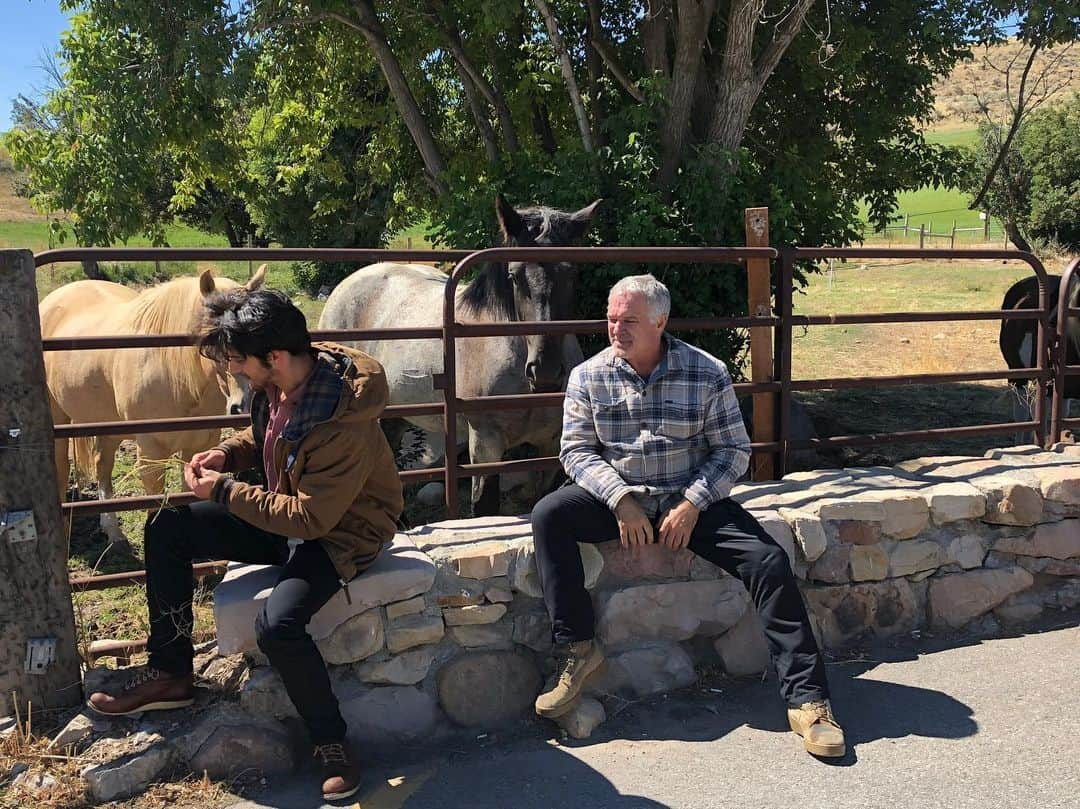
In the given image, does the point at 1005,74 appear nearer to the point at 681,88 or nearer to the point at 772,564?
the point at 681,88

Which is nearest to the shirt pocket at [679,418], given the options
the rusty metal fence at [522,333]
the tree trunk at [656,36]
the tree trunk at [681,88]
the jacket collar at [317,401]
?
the rusty metal fence at [522,333]

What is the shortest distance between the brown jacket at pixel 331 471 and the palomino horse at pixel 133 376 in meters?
1.55

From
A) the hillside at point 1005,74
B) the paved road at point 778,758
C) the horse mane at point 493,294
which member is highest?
the hillside at point 1005,74

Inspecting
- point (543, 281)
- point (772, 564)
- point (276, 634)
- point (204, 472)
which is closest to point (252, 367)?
point (204, 472)

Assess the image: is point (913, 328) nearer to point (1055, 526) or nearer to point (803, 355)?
point (803, 355)

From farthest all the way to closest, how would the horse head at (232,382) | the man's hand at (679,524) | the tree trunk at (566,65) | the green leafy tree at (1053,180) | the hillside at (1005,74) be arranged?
the green leafy tree at (1053,180) → the hillside at (1005,74) → the tree trunk at (566,65) → the horse head at (232,382) → the man's hand at (679,524)

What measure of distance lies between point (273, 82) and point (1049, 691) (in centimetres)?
993

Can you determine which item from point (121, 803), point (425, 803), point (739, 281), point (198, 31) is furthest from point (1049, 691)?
point (198, 31)

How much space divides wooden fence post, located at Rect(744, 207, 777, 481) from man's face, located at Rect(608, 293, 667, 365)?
136 centimetres

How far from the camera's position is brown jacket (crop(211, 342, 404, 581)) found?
9.46 feet

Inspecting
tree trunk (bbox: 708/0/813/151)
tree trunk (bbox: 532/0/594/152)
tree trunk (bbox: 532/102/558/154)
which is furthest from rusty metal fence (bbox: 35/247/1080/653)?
tree trunk (bbox: 532/102/558/154)

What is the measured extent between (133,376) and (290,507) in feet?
10.8

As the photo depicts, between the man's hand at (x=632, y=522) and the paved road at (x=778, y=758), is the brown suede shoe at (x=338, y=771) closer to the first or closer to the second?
the paved road at (x=778, y=758)

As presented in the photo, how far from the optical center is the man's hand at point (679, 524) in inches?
134
